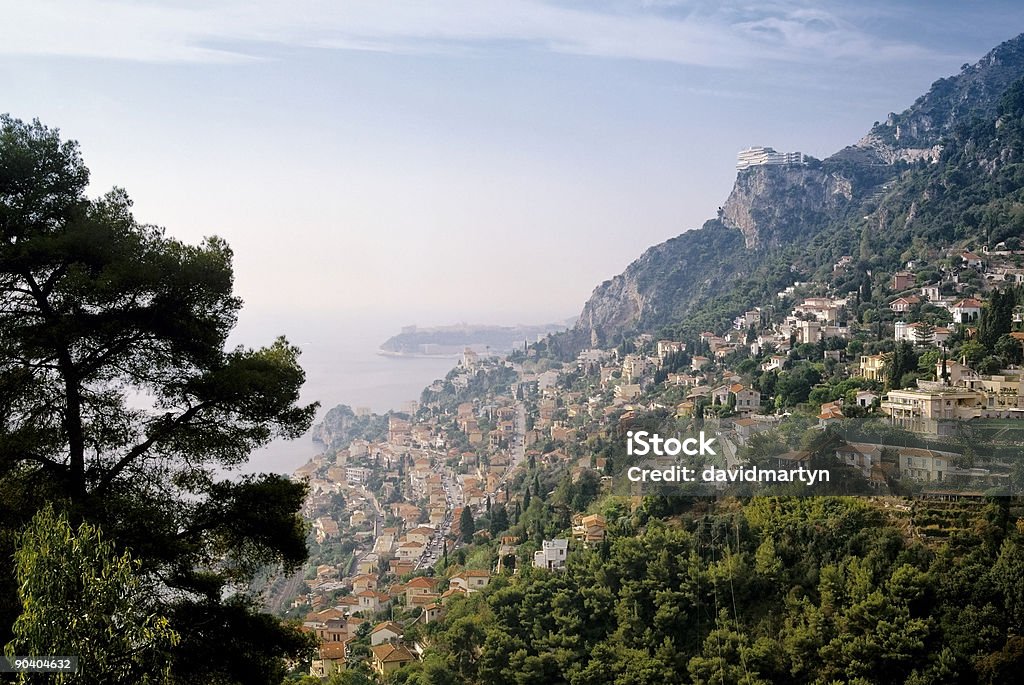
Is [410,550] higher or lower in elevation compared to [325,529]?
higher

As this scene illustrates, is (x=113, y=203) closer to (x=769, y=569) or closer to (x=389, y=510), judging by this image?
(x=769, y=569)

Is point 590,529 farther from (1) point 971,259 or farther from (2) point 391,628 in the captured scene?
(1) point 971,259

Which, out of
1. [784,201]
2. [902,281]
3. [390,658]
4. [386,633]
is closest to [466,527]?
[386,633]

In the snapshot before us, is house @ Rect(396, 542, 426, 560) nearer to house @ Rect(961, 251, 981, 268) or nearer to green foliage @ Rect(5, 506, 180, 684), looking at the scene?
house @ Rect(961, 251, 981, 268)

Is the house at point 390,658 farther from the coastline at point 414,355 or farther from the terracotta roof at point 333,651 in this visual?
the coastline at point 414,355

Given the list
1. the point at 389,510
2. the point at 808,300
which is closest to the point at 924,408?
the point at 808,300

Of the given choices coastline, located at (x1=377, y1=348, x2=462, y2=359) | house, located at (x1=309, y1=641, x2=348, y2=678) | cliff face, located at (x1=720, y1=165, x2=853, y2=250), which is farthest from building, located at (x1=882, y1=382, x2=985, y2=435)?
coastline, located at (x1=377, y1=348, x2=462, y2=359)

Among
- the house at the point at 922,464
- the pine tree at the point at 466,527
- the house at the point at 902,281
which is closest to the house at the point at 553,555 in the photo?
the house at the point at 922,464
